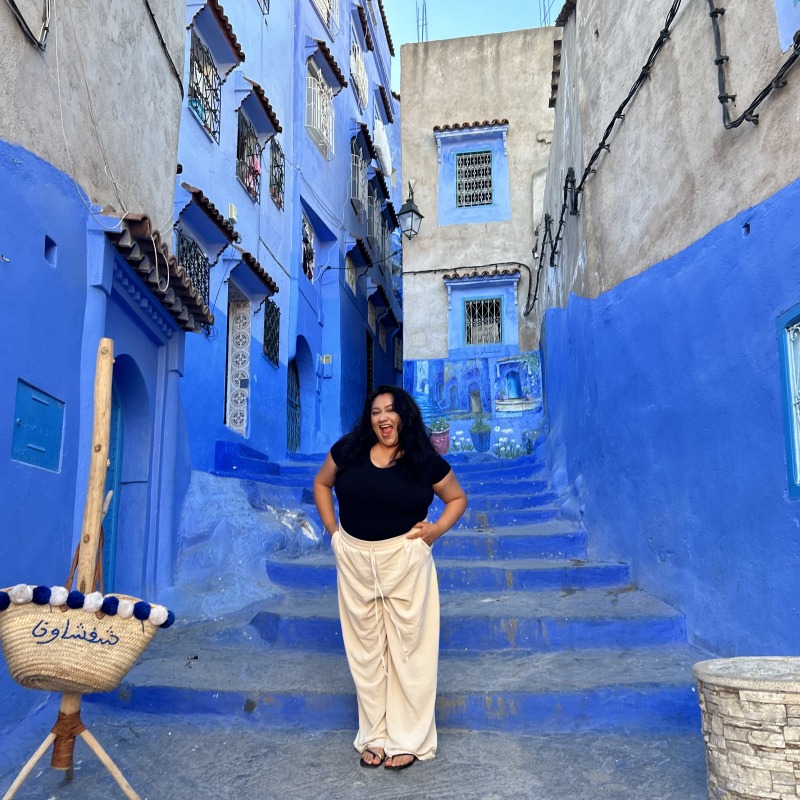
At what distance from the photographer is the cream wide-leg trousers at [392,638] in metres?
3.66

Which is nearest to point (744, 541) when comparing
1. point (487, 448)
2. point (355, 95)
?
point (487, 448)

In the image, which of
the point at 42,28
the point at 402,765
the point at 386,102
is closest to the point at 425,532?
the point at 402,765

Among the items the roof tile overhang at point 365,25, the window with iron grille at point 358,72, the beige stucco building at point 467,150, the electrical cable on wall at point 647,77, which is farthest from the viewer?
the roof tile overhang at point 365,25

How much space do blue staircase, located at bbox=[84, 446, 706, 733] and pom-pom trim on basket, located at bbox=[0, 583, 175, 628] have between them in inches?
67.3

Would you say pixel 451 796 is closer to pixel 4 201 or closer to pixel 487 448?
pixel 4 201

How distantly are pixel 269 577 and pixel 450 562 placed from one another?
1.43 meters

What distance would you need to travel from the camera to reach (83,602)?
2779 mm

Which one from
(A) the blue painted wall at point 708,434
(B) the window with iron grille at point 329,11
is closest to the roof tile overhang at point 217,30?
(A) the blue painted wall at point 708,434

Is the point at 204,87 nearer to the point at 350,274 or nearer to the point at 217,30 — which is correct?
the point at 217,30

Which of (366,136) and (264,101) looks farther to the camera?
(366,136)

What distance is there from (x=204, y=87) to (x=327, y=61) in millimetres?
5750

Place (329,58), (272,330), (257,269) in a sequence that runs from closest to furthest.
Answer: (257,269) → (272,330) → (329,58)

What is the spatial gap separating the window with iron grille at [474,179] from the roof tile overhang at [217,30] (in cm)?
698

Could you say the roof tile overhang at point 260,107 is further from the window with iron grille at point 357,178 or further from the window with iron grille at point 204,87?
the window with iron grille at point 357,178
